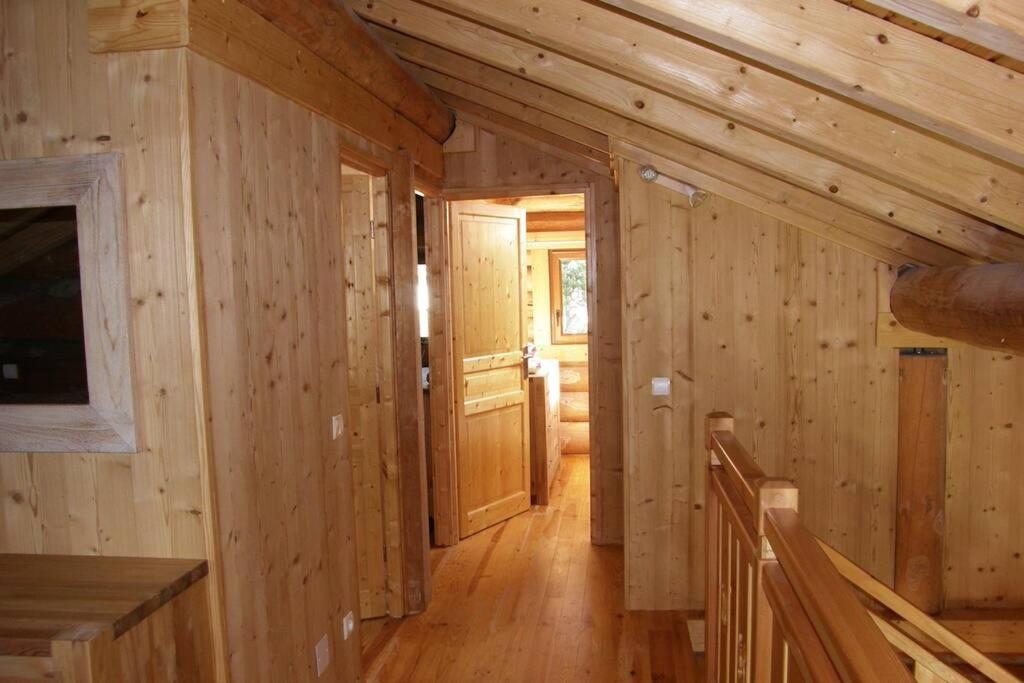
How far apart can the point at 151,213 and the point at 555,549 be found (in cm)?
330

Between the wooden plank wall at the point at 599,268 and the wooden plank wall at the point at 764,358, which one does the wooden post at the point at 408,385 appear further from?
the wooden plank wall at the point at 764,358

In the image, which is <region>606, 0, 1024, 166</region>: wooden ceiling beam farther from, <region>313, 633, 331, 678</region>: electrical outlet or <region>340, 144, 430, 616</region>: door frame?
<region>313, 633, 331, 678</region>: electrical outlet

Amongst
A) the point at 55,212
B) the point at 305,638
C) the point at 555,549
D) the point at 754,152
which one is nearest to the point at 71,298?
the point at 55,212

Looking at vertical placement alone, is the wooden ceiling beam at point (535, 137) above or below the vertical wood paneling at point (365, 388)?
above

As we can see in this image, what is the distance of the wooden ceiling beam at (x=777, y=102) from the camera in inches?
75.7

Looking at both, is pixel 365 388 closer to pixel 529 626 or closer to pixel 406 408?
pixel 406 408

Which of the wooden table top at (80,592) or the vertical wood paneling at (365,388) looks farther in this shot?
the vertical wood paneling at (365,388)

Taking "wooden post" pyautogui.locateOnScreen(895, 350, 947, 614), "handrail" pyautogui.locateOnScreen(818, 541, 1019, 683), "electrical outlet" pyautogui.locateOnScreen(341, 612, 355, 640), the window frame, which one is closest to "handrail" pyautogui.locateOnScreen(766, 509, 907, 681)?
"handrail" pyautogui.locateOnScreen(818, 541, 1019, 683)

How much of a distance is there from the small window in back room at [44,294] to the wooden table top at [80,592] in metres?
0.42

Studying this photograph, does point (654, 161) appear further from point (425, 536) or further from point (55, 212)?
point (55, 212)

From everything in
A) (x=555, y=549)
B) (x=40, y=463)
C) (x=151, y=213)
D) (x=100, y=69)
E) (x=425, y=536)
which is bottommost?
(x=555, y=549)

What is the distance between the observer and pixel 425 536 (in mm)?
3623

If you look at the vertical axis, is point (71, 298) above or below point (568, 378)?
above

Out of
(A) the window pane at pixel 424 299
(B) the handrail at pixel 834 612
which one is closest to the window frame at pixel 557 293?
(A) the window pane at pixel 424 299
